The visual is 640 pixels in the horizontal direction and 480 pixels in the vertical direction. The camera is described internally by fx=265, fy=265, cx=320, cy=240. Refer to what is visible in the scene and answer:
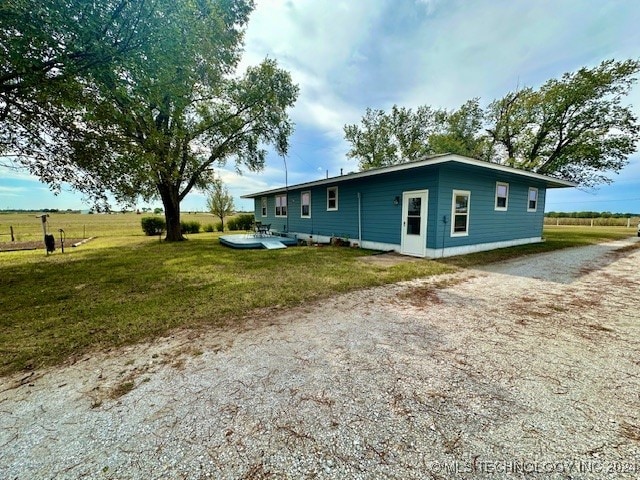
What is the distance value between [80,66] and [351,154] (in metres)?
22.3

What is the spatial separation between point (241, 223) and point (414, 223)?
18481 millimetres

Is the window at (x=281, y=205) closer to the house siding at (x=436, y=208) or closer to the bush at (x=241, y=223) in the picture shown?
the house siding at (x=436, y=208)

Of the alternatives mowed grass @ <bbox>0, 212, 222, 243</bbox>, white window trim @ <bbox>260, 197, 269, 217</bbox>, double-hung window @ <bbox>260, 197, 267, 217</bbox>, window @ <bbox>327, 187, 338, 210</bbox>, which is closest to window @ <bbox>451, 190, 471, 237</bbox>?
window @ <bbox>327, 187, 338, 210</bbox>

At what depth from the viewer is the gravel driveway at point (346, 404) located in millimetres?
1469

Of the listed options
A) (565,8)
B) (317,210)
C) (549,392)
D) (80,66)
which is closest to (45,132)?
(80,66)

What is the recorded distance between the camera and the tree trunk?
13.8 meters

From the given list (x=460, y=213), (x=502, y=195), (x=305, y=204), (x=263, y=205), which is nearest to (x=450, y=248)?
(x=460, y=213)

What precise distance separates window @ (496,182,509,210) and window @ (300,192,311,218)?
316 inches

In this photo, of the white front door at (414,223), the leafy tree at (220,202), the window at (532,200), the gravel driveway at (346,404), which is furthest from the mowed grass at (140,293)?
the leafy tree at (220,202)

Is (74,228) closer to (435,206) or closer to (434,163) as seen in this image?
(435,206)

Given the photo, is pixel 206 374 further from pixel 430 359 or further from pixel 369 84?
pixel 369 84

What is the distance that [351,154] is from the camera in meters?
25.4

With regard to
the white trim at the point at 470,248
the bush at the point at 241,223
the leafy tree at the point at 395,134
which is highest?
the leafy tree at the point at 395,134

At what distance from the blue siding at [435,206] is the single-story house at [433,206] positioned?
0.10 ft
